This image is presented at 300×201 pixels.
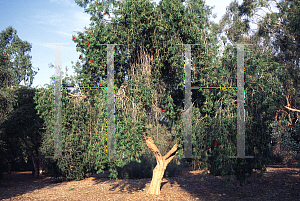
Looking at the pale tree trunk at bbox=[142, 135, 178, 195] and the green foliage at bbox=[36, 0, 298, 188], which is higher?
the green foliage at bbox=[36, 0, 298, 188]

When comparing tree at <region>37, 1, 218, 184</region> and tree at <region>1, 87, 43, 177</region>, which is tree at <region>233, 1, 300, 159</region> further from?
tree at <region>1, 87, 43, 177</region>

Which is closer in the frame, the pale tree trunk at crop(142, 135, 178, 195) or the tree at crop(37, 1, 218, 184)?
the tree at crop(37, 1, 218, 184)

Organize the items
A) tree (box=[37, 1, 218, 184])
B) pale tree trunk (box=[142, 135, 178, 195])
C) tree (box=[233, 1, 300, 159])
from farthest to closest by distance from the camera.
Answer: tree (box=[233, 1, 300, 159]) < pale tree trunk (box=[142, 135, 178, 195]) < tree (box=[37, 1, 218, 184])

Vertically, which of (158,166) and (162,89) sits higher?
(162,89)

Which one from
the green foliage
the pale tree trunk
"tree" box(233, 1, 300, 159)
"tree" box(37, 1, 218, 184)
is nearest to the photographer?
the green foliage

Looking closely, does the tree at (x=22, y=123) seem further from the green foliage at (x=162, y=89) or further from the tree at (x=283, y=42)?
the tree at (x=283, y=42)

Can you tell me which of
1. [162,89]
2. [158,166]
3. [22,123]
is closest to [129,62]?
[162,89]

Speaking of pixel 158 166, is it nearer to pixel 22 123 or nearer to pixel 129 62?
pixel 129 62

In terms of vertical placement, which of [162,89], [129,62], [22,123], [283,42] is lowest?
[22,123]

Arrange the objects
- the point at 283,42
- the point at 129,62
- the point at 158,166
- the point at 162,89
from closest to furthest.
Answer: the point at 129,62 → the point at 162,89 → the point at 158,166 → the point at 283,42

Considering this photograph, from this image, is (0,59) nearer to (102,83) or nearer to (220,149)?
(102,83)

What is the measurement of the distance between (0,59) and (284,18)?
47.9 feet

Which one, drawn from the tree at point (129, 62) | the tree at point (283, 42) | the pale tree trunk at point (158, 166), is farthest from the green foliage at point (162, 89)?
the tree at point (283, 42)

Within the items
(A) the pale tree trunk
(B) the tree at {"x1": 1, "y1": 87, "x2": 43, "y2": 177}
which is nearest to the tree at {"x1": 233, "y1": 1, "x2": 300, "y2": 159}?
(A) the pale tree trunk
